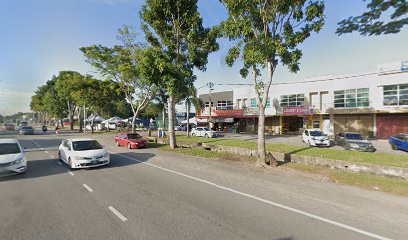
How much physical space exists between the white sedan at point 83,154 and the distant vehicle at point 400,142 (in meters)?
21.5

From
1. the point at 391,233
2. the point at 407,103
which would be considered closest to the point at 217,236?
the point at 391,233

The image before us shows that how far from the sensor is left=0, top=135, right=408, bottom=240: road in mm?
4852

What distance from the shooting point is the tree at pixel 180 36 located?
1756 centimetres

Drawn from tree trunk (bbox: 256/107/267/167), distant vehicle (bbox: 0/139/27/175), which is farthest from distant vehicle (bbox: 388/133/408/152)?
distant vehicle (bbox: 0/139/27/175)

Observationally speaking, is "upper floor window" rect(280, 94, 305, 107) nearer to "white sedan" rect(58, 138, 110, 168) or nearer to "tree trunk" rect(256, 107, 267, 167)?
"tree trunk" rect(256, 107, 267, 167)

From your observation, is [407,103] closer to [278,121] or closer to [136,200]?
[278,121]

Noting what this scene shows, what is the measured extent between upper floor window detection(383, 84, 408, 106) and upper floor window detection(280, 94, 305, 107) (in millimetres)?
10330

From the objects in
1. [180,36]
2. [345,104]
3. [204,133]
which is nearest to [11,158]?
[180,36]

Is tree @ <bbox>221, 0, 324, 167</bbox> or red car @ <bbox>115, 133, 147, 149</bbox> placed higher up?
tree @ <bbox>221, 0, 324, 167</bbox>

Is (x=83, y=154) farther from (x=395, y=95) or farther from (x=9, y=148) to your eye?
(x=395, y=95)

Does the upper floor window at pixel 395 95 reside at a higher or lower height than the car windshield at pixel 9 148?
higher

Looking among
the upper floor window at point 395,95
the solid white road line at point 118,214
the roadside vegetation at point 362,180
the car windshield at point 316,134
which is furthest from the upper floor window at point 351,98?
the solid white road line at point 118,214

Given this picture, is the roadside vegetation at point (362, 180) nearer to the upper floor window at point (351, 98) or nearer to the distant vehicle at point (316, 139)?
the distant vehicle at point (316, 139)

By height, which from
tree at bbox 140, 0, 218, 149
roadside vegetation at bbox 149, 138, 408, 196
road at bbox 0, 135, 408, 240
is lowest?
roadside vegetation at bbox 149, 138, 408, 196
